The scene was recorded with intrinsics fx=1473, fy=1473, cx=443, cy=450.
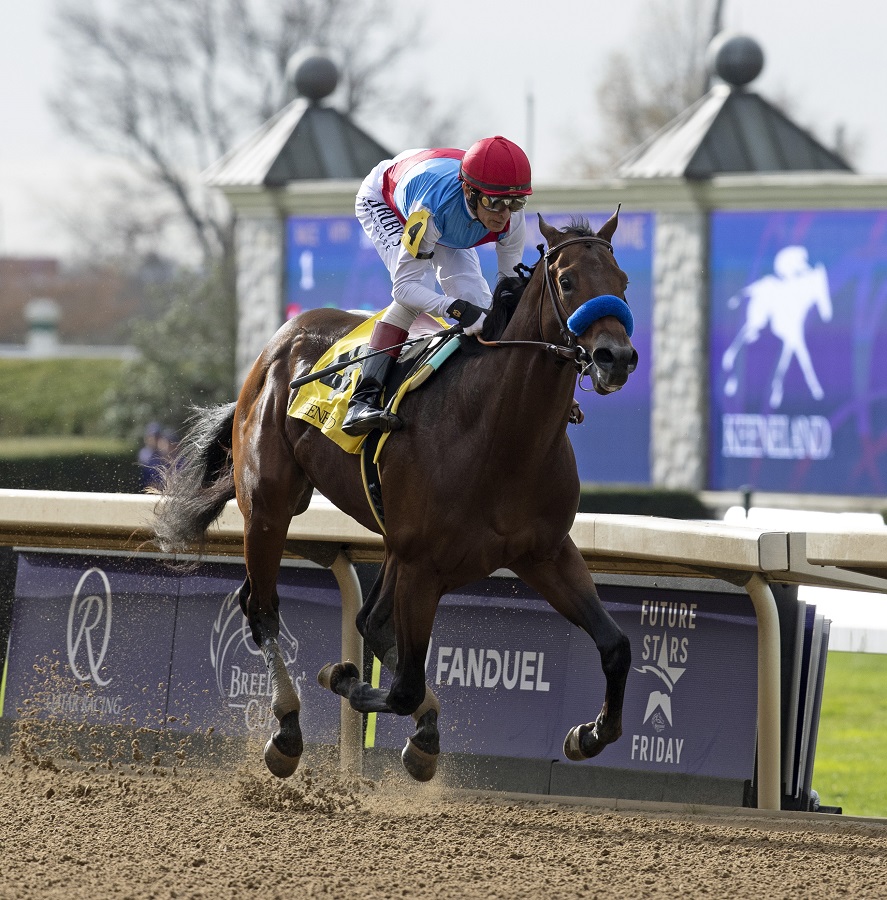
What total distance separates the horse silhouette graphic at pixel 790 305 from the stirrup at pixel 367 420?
964 cm

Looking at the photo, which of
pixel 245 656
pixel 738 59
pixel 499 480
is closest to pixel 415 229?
pixel 499 480

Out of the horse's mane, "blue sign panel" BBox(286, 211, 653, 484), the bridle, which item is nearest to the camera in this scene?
the bridle

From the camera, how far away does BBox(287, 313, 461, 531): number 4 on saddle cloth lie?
15.0 ft

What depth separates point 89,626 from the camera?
5973 mm

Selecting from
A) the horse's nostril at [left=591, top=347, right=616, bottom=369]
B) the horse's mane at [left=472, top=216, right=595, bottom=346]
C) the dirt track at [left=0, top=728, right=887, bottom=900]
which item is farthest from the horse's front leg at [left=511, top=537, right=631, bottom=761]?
the horse's nostril at [left=591, top=347, right=616, bottom=369]

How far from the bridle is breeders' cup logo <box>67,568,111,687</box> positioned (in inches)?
98.0

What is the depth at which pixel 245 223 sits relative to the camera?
50.4 ft

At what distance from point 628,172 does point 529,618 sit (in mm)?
9572

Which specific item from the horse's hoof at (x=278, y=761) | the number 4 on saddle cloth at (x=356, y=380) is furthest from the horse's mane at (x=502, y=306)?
the horse's hoof at (x=278, y=761)

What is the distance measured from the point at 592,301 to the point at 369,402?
41.5 inches

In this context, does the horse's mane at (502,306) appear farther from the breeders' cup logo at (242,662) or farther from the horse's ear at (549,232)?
the breeders' cup logo at (242,662)

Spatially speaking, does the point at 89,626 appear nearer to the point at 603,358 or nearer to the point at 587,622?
the point at 587,622

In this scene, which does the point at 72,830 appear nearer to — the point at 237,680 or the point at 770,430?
the point at 237,680

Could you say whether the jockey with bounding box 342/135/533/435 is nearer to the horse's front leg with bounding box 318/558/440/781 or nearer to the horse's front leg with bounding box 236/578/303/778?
the horse's front leg with bounding box 318/558/440/781
